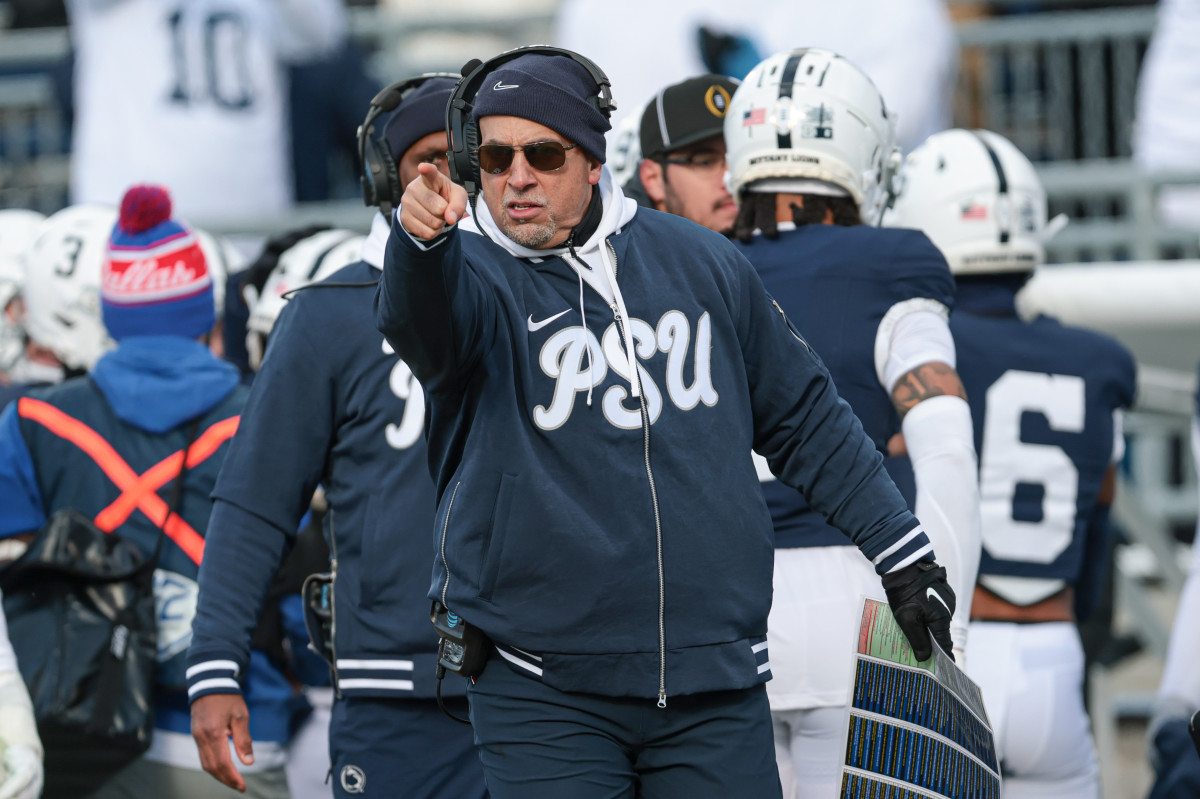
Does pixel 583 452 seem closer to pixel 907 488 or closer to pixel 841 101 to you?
pixel 907 488

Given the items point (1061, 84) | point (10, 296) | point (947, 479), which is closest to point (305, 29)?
point (10, 296)

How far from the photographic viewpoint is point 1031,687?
505cm

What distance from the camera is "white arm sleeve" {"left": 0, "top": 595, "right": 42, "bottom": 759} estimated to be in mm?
4016

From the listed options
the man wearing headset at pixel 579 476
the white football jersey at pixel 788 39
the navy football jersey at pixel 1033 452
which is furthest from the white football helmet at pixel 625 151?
the white football jersey at pixel 788 39

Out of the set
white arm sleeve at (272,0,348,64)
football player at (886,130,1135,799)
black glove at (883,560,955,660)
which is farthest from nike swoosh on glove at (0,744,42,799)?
white arm sleeve at (272,0,348,64)

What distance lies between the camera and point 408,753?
4160 millimetres

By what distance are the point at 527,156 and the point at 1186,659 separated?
2.82 m

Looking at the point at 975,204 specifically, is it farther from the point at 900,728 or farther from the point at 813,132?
the point at 900,728

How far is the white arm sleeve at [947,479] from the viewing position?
4121 mm

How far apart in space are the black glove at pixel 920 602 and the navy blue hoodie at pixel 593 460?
1.02ft

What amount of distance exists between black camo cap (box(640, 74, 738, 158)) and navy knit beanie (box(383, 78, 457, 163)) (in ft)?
2.80

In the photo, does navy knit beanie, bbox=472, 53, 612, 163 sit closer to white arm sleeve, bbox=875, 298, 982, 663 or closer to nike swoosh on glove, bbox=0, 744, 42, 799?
white arm sleeve, bbox=875, 298, 982, 663

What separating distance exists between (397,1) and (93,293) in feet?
23.0

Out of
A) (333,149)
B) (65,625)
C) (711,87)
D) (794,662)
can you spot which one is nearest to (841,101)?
(711,87)
